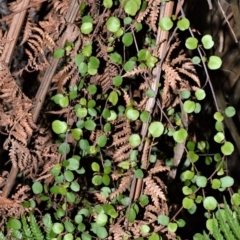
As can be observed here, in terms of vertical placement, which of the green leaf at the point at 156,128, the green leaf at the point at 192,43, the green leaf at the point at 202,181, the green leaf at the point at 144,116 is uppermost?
the green leaf at the point at 192,43

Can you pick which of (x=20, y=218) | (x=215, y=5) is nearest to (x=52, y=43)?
(x=20, y=218)

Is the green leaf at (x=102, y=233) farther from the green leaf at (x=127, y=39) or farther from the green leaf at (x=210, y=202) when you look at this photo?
the green leaf at (x=127, y=39)

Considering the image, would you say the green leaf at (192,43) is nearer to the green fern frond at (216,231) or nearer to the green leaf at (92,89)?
the green leaf at (92,89)

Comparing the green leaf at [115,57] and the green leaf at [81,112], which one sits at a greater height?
the green leaf at [115,57]

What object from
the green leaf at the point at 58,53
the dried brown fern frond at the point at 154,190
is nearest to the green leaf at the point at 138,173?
the dried brown fern frond at the point at 154,190

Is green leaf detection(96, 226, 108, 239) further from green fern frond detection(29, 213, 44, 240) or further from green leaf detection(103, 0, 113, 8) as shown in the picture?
green leaf detection(103, 0, 113, 8)

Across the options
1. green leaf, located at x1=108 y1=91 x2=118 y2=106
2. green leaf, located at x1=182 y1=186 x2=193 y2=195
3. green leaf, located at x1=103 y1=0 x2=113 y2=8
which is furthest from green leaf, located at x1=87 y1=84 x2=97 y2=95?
green leaf, located at x1=182 y1=186 x2=193 y2=195

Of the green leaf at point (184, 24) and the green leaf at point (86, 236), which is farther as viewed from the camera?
the green leaf at point (86, 236)

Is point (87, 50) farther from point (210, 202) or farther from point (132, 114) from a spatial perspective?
point (210, 202)

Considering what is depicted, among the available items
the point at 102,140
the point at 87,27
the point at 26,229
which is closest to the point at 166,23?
the point at 87,27
